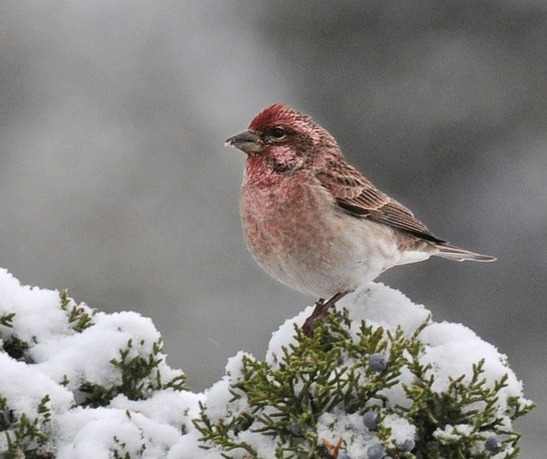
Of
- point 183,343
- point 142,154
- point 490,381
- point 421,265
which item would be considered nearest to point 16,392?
point 490,381

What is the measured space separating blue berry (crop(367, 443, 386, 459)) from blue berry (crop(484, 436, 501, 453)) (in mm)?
293

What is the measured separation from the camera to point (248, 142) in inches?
201

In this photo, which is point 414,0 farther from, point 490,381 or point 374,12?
point 490,381

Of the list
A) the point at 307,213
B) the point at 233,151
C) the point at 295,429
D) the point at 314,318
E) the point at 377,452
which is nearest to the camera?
the point at 377,452

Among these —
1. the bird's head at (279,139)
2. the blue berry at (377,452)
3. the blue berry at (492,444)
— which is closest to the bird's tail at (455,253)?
the bird's head at (279,139)

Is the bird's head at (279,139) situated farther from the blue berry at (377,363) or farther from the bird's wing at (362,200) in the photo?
the blue berry at (377,363)

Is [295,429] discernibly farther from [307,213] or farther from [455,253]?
[455,253]

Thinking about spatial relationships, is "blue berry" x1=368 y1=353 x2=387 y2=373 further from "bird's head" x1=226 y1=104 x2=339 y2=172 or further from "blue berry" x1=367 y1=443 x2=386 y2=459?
"bird's head" x1=226 y1=104 x2=339 y2=172

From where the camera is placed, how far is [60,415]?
10.7ft

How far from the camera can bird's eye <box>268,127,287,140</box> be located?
518 centimetres

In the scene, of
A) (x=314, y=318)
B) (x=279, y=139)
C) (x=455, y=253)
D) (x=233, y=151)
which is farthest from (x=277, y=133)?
(x=233, y=151)

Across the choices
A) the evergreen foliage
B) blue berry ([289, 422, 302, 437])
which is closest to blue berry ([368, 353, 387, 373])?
the evergreen foliage

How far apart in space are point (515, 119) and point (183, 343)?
10.8 feet

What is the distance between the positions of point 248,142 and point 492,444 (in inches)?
98.8
